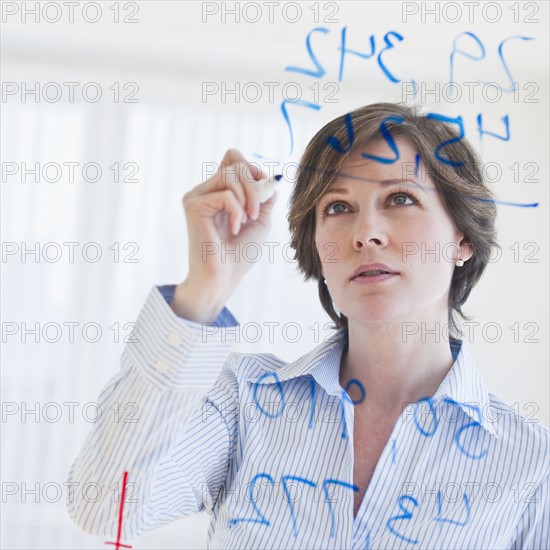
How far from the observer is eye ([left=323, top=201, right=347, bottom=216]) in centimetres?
90

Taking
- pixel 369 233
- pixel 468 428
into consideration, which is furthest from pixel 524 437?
pixel 369 233

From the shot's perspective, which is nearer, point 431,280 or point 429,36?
point 431,280

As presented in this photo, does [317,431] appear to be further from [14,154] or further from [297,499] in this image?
[14,154]

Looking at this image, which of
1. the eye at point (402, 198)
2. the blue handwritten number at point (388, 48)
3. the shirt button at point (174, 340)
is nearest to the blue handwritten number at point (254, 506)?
the shirt button at point (174, 340)

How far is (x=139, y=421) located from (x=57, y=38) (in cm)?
149

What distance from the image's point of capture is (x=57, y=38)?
196 cm

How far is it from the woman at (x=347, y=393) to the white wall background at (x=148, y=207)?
1081mm

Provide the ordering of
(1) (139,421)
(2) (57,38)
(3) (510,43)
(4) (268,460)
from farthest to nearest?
(2) (57,38) < (3) (510,43) < (4) (268,460) < (1) (139,421)

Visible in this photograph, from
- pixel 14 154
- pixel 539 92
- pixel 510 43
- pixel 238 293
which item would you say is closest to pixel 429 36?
pixel 510 43

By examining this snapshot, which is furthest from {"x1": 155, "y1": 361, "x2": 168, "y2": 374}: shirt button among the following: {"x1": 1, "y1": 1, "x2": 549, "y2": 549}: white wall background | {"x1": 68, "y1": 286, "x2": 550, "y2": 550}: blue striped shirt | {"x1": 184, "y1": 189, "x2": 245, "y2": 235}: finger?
{"x1": 1, "y1": 1, "x2": 549, "y2": 549}: white wall background

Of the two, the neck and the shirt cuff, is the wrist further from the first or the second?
the neck

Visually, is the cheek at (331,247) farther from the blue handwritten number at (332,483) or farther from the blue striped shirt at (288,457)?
the blue handwritten number at (332,483)

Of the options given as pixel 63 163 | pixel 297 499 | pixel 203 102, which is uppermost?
pixel 203 102

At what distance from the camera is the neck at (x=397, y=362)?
0.89 m
